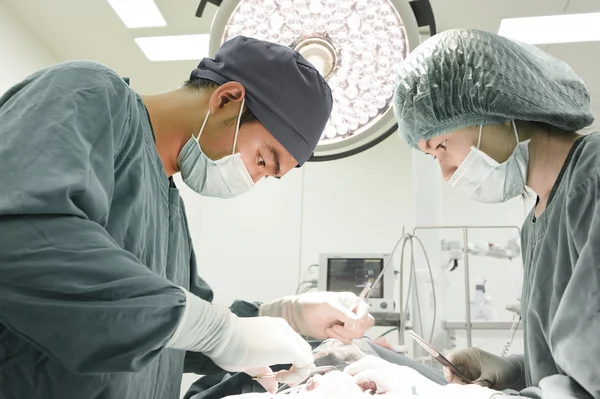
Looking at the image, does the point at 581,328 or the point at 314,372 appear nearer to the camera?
the point at 581,328

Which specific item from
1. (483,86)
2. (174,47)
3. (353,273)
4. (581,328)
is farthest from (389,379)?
(174,47)

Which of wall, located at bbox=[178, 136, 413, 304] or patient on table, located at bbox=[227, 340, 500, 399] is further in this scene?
wall, located at bbox=[178, 136, 413, 304]

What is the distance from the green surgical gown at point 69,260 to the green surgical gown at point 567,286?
68cm

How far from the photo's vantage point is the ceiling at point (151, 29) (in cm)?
266

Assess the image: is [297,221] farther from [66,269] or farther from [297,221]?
[66,269]

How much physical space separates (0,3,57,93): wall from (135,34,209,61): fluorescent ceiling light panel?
596 mm

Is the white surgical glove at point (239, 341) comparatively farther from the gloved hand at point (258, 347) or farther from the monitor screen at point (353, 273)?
the monitor screen at point (353, 273)

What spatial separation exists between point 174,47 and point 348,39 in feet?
6.62

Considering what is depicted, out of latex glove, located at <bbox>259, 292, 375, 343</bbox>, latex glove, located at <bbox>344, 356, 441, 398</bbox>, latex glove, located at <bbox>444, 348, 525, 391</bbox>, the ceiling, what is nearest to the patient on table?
latex glove, located at <bbox>344, 356, 441, 398</bbox>

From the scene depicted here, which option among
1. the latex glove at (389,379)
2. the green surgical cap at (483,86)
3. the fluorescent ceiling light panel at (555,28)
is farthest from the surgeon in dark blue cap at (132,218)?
the fluorescent ceiling light panel at (555,28)

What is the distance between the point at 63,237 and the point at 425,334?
1.60 metres

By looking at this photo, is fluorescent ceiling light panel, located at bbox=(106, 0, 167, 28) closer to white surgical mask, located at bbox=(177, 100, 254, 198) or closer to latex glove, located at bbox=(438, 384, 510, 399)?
white surgical mask, located at bbox=(177, 100, 254, 198)

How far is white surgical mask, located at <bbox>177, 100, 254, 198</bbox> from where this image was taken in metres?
1.26

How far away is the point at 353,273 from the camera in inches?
100
